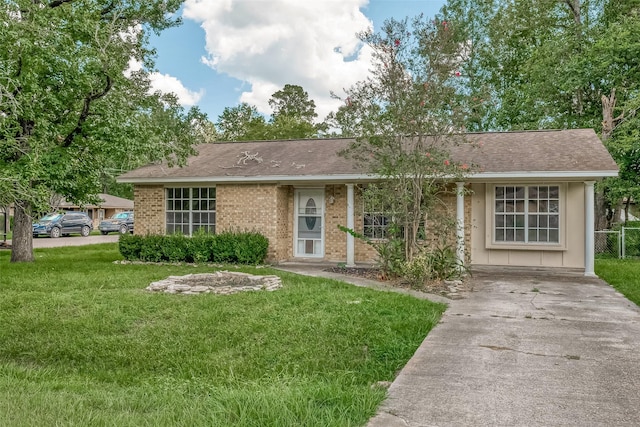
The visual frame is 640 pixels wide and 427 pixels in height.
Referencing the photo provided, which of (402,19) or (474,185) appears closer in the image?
(402,19)

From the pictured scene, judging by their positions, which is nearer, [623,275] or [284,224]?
[623,275]

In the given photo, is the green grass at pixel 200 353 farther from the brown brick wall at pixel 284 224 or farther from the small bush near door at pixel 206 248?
the brown brick wall at pixel 284 224

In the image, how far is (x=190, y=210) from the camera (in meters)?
13.9

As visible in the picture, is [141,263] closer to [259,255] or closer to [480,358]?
[259,255]

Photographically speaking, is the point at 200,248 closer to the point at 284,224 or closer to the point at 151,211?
the point at 284,224

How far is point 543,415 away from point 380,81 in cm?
764

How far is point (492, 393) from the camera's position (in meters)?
3.63

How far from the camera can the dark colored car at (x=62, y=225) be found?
1029 inches

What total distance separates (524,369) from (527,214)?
838 centimetres

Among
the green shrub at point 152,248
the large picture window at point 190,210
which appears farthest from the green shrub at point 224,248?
the green shrub at point 152,248

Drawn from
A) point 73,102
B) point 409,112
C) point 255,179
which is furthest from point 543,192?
point 73,102

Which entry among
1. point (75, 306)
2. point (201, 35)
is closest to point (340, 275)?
point (75, 306)

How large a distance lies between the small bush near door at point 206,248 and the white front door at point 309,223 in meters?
1.37

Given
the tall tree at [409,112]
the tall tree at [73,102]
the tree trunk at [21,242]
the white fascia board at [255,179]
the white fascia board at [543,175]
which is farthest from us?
the tree trunk at [21,242]
